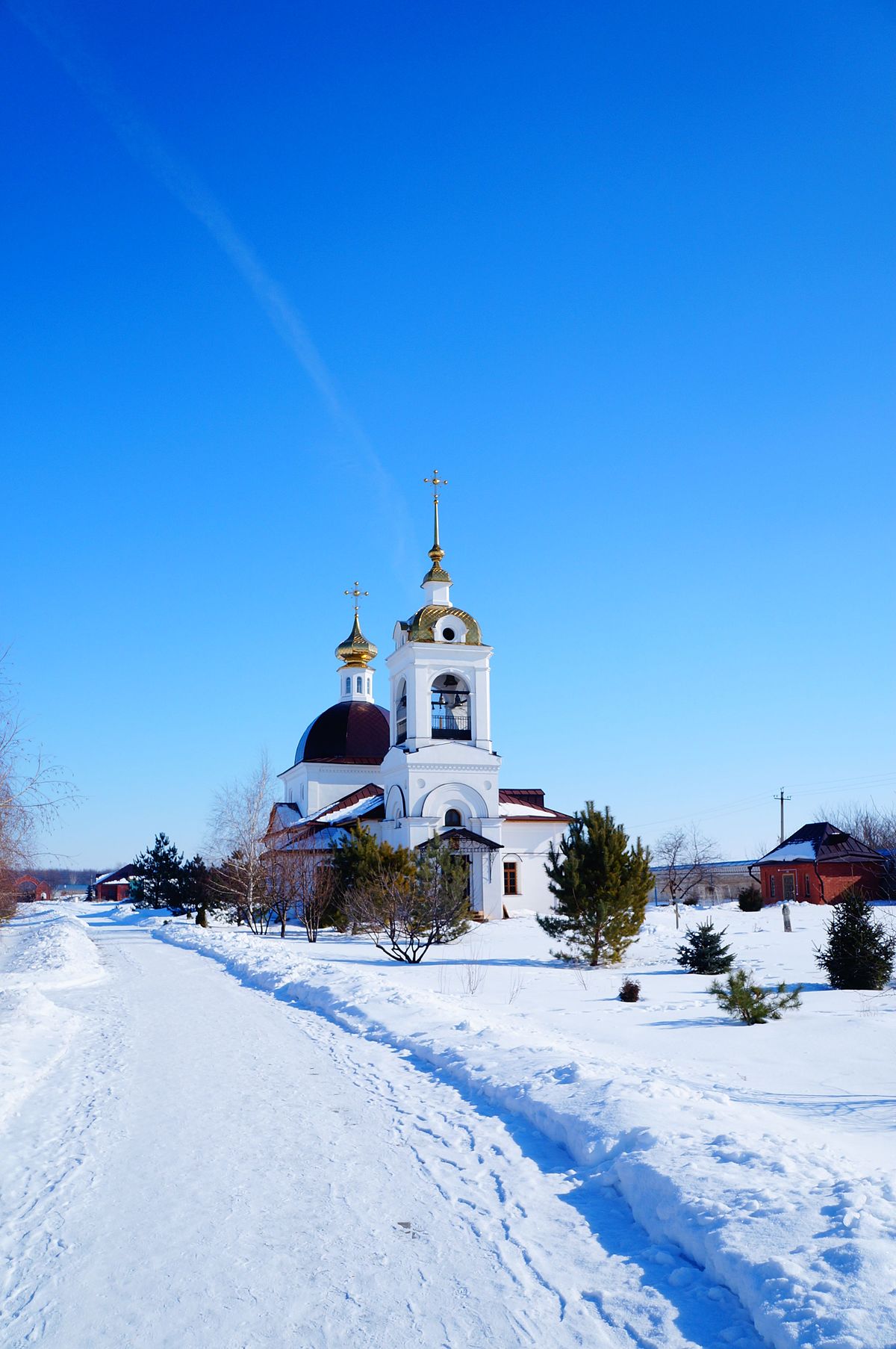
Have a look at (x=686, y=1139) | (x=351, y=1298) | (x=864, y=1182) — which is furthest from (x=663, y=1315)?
(x=686, y=1139)

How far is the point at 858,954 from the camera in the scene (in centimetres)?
1611

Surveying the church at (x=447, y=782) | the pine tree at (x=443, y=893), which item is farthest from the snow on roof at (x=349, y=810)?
the pine tree at (x=443, y=893)

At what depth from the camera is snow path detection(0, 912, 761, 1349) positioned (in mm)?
3908

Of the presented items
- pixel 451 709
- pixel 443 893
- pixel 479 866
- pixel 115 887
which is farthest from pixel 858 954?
pixel 115 887

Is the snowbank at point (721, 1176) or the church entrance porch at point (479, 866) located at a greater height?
the church entrance porch at point (479, 866)

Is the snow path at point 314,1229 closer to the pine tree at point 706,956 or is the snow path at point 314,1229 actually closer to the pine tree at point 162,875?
the pine tree at point 706,956

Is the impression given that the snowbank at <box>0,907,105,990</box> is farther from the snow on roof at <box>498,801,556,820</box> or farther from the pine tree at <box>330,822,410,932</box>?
the snow on roof at <box>498,801,556,820</box>

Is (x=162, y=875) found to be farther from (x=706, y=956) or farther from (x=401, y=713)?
(x=706, y=956)

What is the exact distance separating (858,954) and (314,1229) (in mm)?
13681

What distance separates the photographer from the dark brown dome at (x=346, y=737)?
46.1m

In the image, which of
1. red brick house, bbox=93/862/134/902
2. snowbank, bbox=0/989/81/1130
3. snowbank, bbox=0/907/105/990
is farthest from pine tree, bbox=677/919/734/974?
red brick house, bbox=93/862/134/902

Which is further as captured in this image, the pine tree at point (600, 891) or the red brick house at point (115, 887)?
the red brick house at point (115, 887)

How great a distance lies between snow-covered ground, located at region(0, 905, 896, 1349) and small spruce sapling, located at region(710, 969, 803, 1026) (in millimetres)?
673

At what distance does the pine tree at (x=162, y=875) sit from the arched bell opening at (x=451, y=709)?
15.6 m
